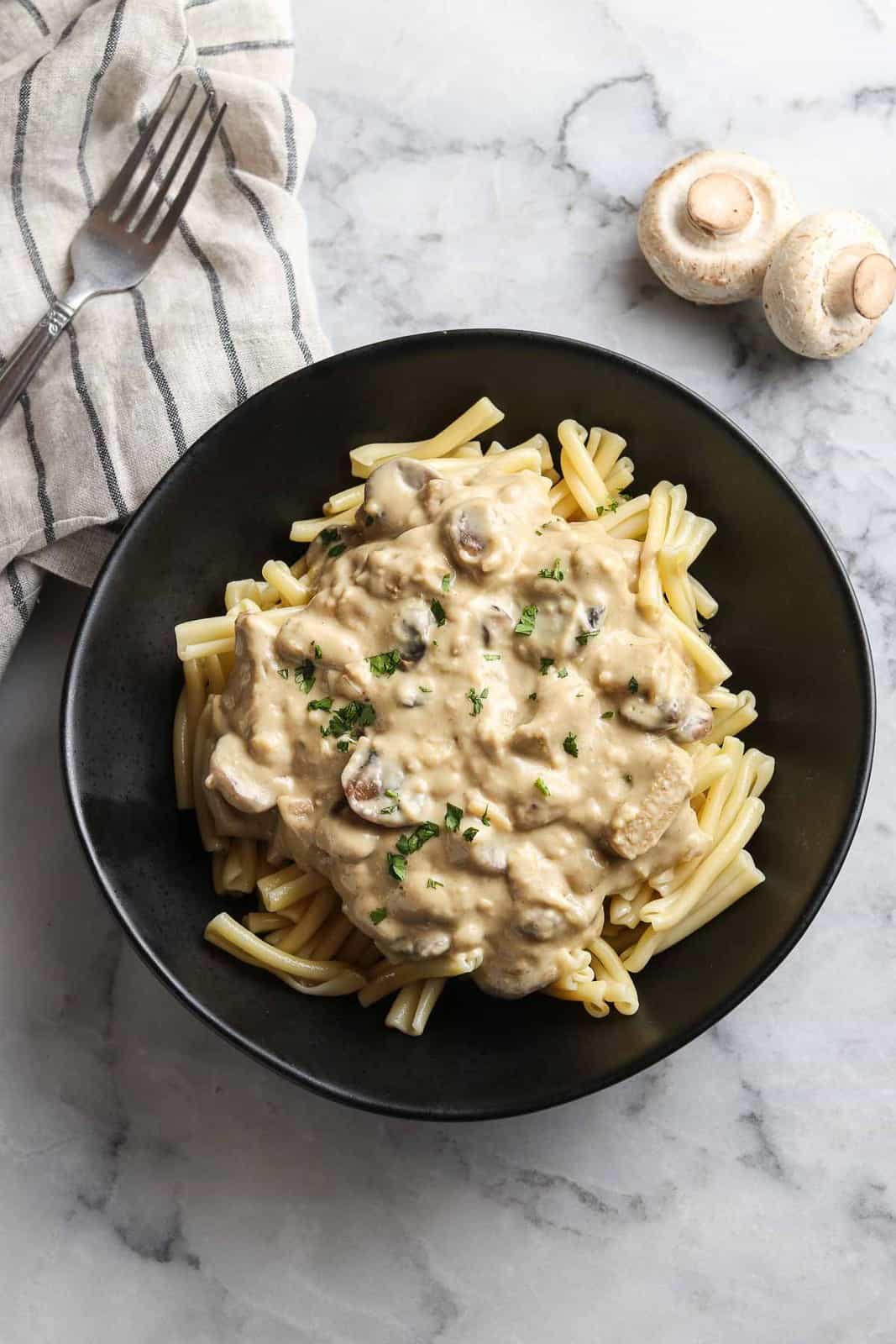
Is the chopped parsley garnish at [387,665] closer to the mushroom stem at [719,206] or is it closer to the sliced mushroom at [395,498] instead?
the sliced mushroom at [395,498]

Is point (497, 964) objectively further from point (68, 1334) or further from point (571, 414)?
point (68, 1334)

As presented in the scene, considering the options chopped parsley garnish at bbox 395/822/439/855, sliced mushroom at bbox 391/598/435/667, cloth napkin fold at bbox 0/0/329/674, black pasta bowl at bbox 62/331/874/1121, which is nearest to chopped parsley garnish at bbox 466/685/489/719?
sliced mushroom at bbox 391/598/435/667

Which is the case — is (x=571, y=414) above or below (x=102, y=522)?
above

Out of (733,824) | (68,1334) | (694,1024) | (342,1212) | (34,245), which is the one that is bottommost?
(68,1334)

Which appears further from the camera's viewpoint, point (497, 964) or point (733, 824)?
point (733, 824)

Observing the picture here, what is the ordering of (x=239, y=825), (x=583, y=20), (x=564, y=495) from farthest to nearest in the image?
(x=583, y=20)
(x=564, y=495)
(x=239, y=825)

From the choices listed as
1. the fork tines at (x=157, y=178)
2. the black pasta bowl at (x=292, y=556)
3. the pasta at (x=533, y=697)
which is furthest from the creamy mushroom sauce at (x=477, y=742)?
the fork tines at (x=157, y=178)

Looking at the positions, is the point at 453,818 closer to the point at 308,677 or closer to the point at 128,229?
the point at 308,677

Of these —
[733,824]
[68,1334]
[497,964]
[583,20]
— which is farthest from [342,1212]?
[583,20]
